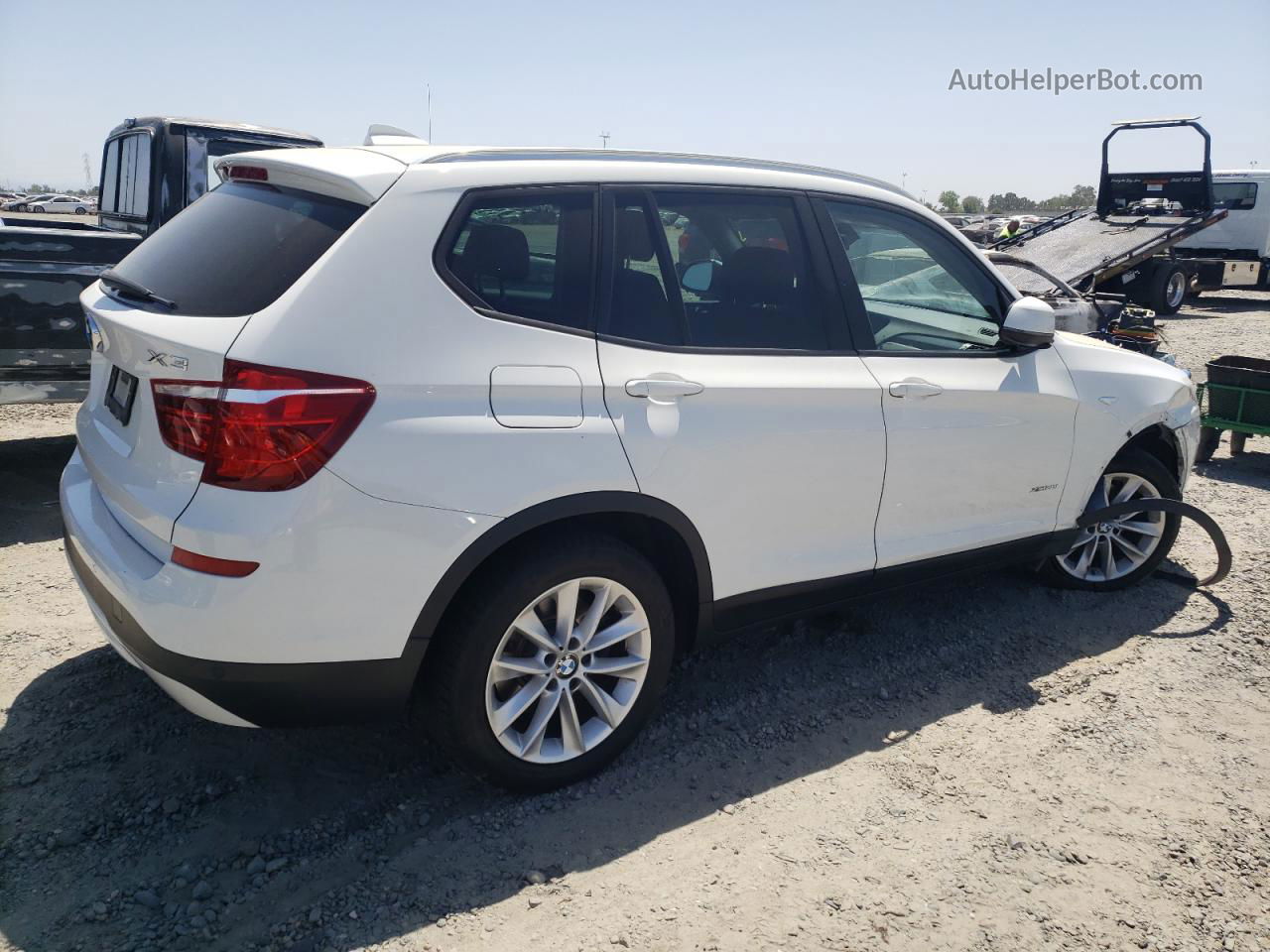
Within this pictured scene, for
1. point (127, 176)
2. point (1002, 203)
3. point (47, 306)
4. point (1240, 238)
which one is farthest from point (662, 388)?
point (1002, 203)

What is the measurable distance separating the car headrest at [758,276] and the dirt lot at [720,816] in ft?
4.92

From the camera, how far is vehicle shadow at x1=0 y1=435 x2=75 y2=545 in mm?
5000

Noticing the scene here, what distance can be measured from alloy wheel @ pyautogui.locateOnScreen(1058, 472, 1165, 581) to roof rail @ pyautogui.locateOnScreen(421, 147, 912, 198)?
185 centimetres

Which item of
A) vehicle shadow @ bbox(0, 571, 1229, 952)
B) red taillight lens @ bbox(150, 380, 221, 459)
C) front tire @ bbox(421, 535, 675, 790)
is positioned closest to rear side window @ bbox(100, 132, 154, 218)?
vehicle shadow @ bbox(0, 571, 1229, 952)

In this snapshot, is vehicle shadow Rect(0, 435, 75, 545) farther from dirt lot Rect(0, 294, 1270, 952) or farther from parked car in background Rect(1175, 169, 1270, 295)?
parked car in background Rect(1175, 169, 1270, 295)

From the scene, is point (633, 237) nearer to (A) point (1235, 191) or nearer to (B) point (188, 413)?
(B) point (188, 413)

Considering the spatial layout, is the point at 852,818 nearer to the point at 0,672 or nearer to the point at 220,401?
the point at 220,401

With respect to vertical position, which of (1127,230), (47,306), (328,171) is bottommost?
(47,306)

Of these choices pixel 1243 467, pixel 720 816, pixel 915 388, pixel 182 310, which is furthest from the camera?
pixel 1243 467

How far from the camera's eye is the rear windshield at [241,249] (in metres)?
2.50

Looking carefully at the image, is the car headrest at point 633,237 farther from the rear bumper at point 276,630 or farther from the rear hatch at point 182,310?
the rear bumper at point 276,630

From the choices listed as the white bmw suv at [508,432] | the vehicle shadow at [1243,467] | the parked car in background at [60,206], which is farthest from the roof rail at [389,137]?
the parked car in background at [60,206]

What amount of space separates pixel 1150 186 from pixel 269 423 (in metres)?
16.7

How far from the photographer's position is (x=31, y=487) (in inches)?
225
